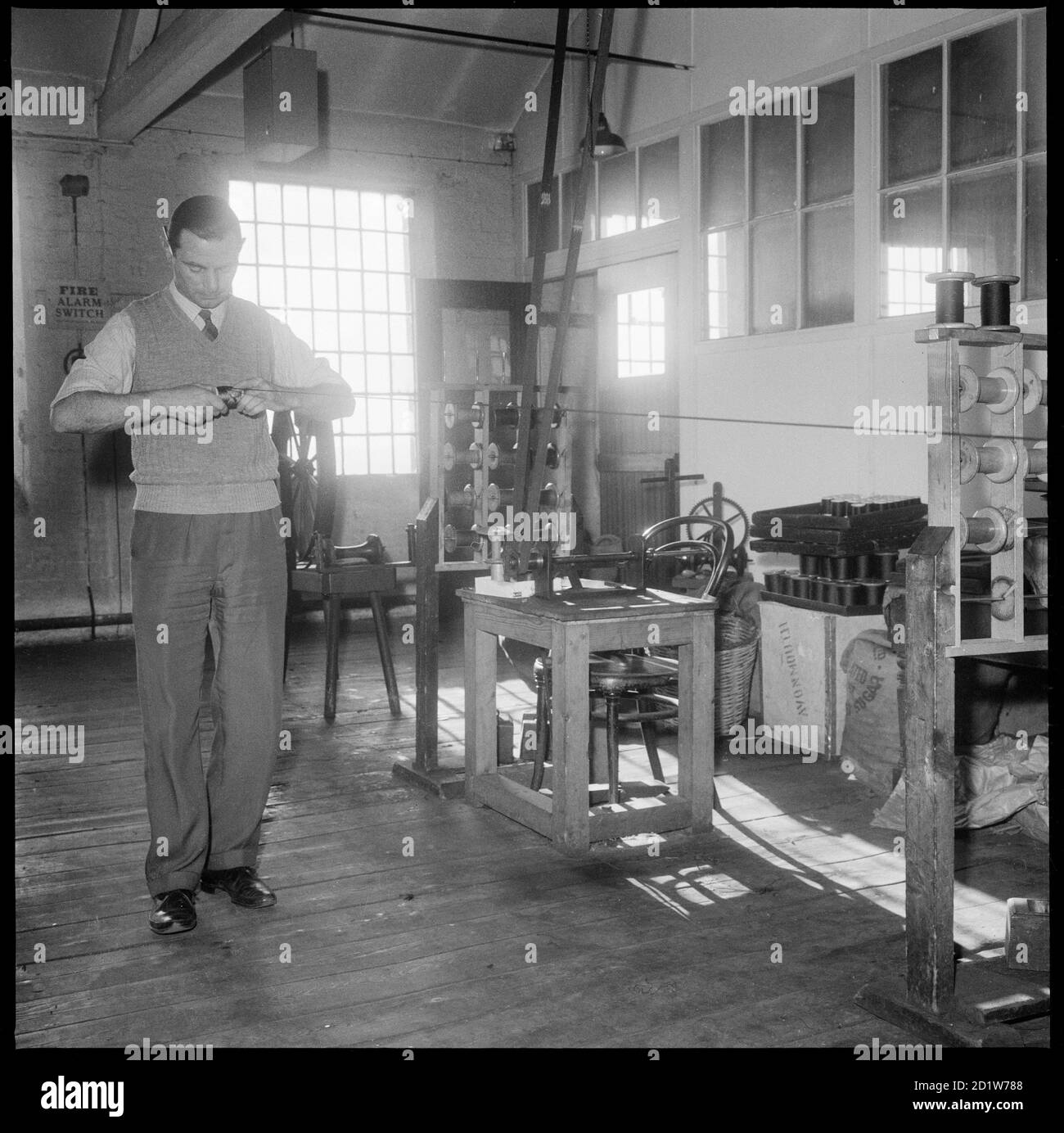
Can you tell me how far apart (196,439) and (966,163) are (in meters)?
3.95

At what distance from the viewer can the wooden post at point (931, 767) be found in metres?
2.43

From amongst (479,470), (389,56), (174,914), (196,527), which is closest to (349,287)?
(389,56)

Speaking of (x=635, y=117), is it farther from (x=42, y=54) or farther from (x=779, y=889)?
(x=779, y=889)

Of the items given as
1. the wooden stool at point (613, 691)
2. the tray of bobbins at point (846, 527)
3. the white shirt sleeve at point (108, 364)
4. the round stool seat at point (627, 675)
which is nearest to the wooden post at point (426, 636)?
the wooden stool at point (613, 691)

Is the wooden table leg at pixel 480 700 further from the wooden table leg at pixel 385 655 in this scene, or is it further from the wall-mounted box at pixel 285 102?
the wall-mounted box at pixel 285 102

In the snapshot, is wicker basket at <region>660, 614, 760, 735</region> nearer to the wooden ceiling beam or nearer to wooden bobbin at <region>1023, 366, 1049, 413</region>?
wooden bobbin at <region>1023, 366, 1049, 413</region>

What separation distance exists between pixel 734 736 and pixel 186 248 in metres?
3.05

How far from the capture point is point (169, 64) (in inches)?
260

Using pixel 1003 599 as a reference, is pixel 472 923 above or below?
below

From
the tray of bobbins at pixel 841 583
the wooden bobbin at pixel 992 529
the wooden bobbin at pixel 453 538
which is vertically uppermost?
the wooden bobbin at pixel 992 529

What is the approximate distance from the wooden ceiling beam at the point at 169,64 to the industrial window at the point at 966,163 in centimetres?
298

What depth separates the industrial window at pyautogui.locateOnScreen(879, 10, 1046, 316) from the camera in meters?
5.09

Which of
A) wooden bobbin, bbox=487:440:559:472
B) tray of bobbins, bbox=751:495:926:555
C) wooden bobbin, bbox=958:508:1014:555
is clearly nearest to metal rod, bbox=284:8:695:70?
wooden bobbin, bbox=487:440:559:472

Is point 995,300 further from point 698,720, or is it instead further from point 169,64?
point 169,64
